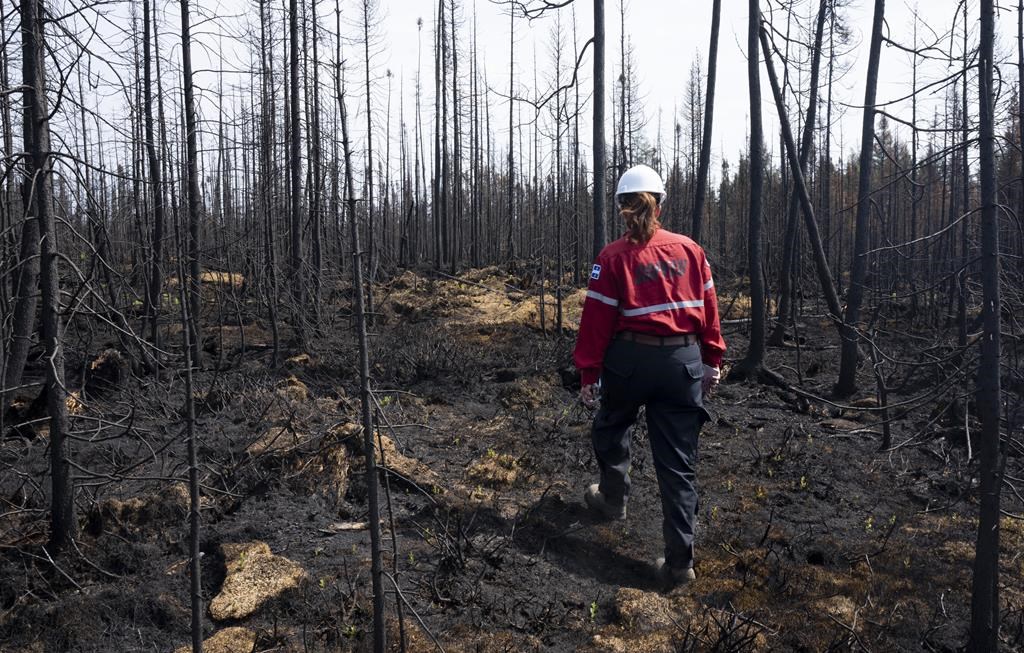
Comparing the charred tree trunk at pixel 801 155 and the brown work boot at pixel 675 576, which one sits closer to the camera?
the brown work boot at pixel 675 576

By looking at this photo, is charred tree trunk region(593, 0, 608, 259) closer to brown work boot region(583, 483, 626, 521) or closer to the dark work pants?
brown work boot region(583, 483, 626, 521)

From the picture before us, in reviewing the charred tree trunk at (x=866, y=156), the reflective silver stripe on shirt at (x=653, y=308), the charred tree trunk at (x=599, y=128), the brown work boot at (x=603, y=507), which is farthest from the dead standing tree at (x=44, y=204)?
the charred tree trunk at (x=866, y=156)

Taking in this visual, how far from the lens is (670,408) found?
12.1 feet

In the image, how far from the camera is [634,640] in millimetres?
3059

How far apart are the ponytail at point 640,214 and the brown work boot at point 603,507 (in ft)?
5.49

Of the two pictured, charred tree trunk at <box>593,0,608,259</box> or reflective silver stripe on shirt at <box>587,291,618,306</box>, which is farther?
charred tree trunk at <box>593,0,608,259</box>

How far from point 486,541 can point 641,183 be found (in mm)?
2144

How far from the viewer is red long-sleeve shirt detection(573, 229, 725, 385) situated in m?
3.59

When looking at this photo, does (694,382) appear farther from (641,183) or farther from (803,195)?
(803,195)

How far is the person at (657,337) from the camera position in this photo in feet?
11.8

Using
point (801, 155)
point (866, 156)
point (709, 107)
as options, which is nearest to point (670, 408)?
point (866, 156)

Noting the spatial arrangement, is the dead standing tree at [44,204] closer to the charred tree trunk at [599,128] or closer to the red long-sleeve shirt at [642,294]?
the red long-sleeve shirt at [642,294]

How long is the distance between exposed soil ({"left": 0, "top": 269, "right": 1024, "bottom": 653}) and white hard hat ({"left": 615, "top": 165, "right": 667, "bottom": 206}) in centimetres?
153

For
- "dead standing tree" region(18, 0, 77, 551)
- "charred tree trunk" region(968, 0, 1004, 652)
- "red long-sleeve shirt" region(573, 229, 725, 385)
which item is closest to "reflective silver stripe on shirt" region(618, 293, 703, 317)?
"red long-sleeve shirt" region(573, 229, 725, 385)
